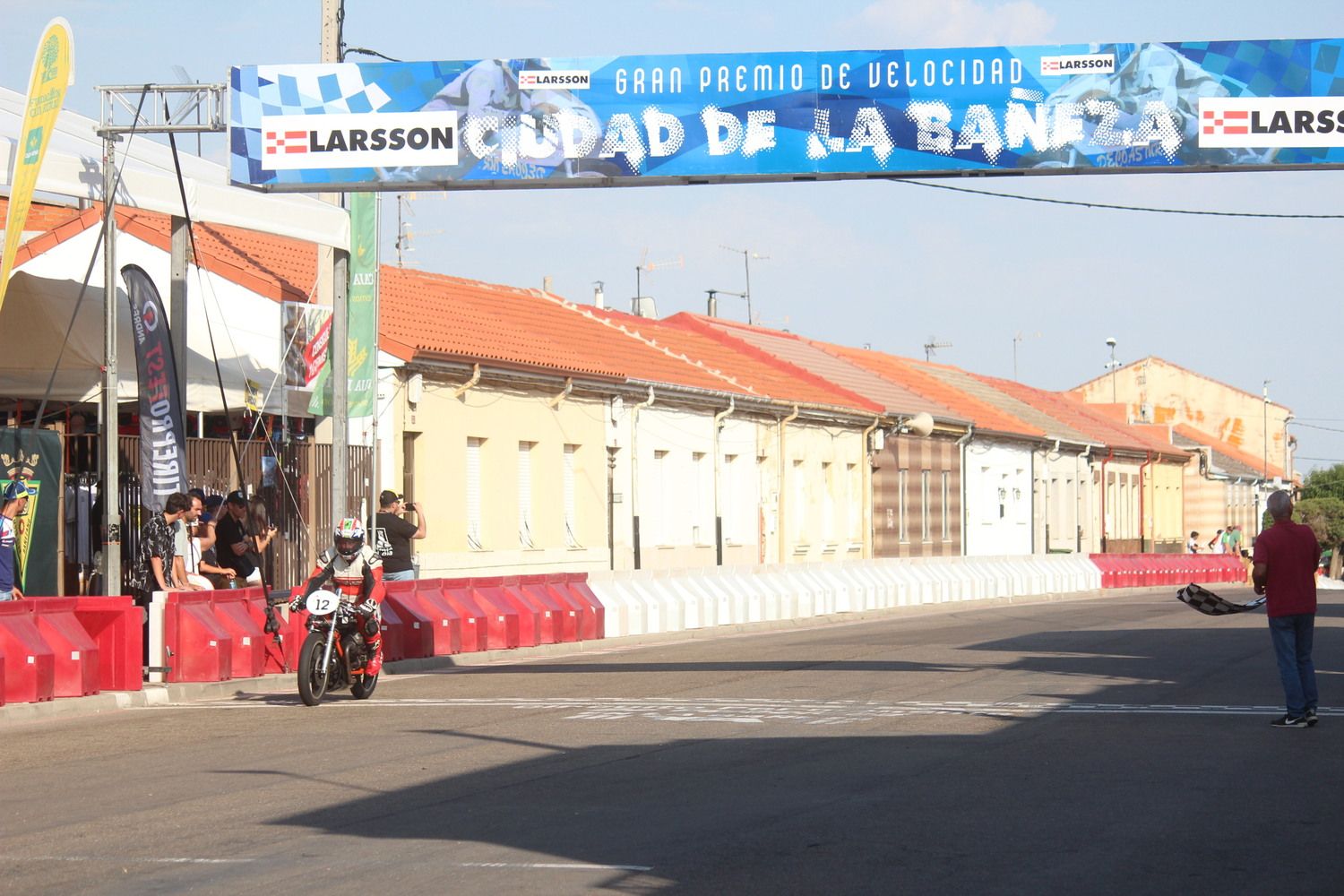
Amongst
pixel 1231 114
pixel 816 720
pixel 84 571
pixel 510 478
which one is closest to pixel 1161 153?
pixel 1231 114

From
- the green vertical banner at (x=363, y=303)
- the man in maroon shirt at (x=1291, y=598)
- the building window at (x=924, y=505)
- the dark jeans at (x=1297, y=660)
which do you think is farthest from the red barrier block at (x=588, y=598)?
the building window at (x=924, y=505)

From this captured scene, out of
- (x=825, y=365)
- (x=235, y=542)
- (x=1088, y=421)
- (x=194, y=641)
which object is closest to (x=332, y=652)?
(x=194, y=641)

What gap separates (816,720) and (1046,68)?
22.1ft

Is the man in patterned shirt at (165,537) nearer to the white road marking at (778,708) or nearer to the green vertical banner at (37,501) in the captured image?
the green vertical banner at (37,501)

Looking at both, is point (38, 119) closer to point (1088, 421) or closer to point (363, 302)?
point (363, 302)

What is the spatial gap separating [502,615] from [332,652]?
261 inches

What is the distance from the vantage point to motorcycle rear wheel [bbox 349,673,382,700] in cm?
1617

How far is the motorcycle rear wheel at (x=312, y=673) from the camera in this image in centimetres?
1541

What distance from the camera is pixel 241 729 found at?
13.6m

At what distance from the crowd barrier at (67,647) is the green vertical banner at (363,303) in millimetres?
7021

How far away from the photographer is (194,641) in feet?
55.5

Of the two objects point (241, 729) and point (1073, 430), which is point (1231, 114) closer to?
point (241, 729)

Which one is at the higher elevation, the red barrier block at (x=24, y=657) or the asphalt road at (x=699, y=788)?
the red barrier block at (x=24, y=657)

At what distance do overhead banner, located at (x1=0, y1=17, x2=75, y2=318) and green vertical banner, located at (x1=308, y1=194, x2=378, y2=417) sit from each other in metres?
6.46
